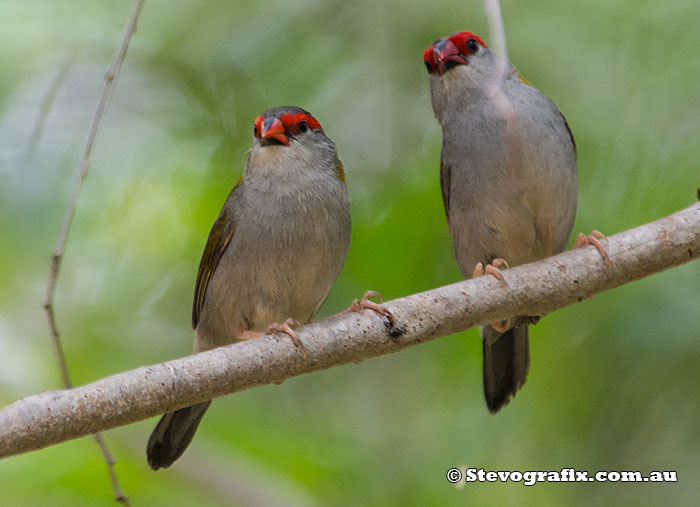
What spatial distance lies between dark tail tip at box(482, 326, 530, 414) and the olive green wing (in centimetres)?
135

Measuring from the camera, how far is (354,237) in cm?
439

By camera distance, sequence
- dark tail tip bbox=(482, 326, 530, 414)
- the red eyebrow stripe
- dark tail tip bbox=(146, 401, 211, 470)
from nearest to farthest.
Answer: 1. dark tail tip bbox=(146, 401, 211, 470)
2. the red eyebrow stripe
3. dark tail tip bbox=(482, 326, 530, 414)

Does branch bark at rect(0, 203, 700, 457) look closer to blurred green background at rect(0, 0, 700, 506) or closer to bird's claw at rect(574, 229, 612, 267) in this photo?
bird's claw at rect(574, 229, 612, 267)

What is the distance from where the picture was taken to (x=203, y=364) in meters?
2.93

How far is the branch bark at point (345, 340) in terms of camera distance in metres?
2.74

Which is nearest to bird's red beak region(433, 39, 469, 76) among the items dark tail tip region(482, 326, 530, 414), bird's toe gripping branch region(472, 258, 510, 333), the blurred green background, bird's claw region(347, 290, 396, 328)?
the blurred green background

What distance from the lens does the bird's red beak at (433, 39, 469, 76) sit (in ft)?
13.2

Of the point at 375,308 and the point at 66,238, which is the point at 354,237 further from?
the point at 66,238

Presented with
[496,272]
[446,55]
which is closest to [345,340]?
[496,272]

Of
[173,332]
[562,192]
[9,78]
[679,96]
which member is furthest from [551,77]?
[9,78]

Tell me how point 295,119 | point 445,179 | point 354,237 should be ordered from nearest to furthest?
point 295,119 < point 445,179 < point 354,237

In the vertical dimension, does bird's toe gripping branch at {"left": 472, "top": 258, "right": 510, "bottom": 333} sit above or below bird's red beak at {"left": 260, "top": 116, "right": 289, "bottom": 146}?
below

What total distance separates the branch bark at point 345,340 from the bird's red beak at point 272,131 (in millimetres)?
1017

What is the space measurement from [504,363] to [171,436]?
162cm
